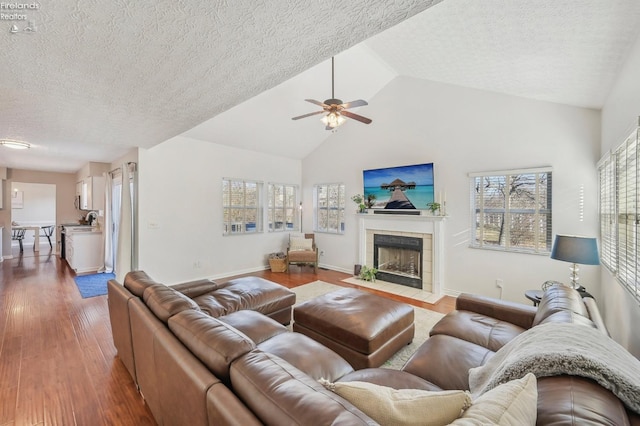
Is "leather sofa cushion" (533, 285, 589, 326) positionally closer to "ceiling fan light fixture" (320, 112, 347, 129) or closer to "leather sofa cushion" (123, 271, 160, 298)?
"ceiling fan light fixture" (320, 112, 347, 129)

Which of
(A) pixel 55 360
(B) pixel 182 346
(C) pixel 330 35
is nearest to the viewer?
(B) pixel 182 346

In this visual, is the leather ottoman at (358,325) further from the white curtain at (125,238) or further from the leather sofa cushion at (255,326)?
the white curtain at (125,238)

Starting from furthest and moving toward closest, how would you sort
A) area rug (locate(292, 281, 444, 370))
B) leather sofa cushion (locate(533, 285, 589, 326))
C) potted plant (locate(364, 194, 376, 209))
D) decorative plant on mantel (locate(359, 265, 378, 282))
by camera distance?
potted plant (locate(364, 194, 376, 209))
decorative plant on mantel (locate(359, 265, 378, 282))
area rug (locate(292, 281, 444, 370))
leather sofa cushion (locate(533, 285, 589, 326))

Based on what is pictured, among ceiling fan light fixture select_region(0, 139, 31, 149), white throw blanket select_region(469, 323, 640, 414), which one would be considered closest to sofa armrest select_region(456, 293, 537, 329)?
white throw blanket select_region(469, 323, 640, 414)

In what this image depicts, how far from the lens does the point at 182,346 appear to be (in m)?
1.30

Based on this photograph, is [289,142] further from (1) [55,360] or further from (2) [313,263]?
(1) [55,360]

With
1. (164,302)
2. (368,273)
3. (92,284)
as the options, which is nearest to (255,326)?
(164,302)

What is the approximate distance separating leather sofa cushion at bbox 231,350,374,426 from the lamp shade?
9.65 ft

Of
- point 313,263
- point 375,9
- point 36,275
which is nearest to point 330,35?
point 375,9

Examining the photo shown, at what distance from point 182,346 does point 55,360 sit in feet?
7.05

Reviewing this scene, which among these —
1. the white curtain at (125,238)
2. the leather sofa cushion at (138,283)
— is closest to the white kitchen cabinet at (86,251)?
the white curtain at (125,238)

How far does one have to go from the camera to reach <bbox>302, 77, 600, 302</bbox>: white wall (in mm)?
3258

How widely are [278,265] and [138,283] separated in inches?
146

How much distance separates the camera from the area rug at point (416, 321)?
8.04ft
